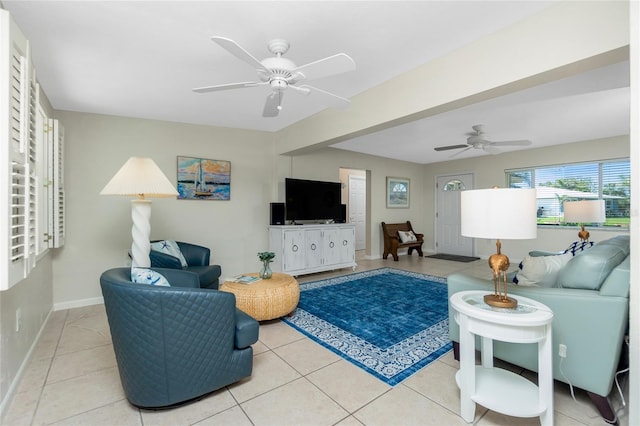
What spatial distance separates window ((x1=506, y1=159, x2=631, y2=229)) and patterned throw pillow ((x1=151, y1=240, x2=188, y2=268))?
6657mm

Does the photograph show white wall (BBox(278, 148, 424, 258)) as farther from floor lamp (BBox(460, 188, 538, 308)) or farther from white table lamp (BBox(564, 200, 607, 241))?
floor lamp (BBox(460, 188, 538, 308))

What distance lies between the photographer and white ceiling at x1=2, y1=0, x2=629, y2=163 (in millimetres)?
1862

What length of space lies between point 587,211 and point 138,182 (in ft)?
15.2

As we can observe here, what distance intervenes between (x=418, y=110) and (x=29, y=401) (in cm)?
356

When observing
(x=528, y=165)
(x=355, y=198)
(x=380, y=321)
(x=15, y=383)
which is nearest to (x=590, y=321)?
(x=380, y=321)

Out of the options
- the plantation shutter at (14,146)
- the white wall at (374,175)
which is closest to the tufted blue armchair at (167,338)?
the plantation shutter at (14,146)

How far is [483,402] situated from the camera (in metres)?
1.53

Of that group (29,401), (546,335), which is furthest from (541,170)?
(29,401)

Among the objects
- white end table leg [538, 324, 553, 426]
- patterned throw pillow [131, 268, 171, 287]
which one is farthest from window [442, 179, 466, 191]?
patterned throw pillow [131, 268, 171, 287]

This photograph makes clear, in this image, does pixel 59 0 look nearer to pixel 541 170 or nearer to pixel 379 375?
pixel 379 375

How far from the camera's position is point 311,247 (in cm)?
484

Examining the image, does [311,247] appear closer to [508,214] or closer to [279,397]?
[279,397]

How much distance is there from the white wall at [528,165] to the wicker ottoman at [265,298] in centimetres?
537

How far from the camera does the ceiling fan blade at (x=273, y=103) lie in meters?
2.38
